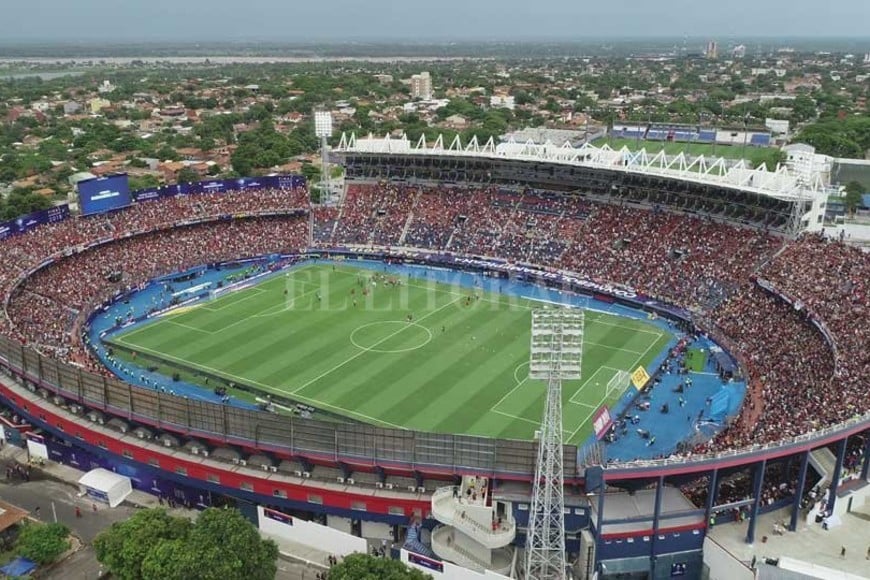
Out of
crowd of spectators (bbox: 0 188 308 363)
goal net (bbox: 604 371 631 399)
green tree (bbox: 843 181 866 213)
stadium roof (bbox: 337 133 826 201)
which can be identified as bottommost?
goal net (bbox: 604 371 631 399)

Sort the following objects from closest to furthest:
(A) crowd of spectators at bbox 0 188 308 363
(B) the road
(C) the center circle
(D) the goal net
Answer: (B) the road < (D) the goal net < (C) the center circle < (A) crowd of spectators at bbox 0 188 308 363

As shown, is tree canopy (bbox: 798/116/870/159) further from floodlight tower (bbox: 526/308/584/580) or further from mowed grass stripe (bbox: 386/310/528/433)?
floodlight tower (bbox: 526/308/584/580)

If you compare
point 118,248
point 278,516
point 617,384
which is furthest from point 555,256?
point 278,516

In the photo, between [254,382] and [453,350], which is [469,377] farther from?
[254,382]

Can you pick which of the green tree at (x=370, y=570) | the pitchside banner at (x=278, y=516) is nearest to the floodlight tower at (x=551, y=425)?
the green tree at (x=370, y=570)

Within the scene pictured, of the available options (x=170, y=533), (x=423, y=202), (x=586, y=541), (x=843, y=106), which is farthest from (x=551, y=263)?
(x=843, y=106)

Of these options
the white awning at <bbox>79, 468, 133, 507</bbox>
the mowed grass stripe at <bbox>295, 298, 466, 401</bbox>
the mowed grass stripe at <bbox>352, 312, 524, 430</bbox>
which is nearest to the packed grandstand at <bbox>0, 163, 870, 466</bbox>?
the white awning at <bbox>79, 468, 133, 507</bbox>

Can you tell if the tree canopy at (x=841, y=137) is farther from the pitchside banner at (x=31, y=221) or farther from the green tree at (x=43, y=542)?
the green tree at (x=43, y=542)
